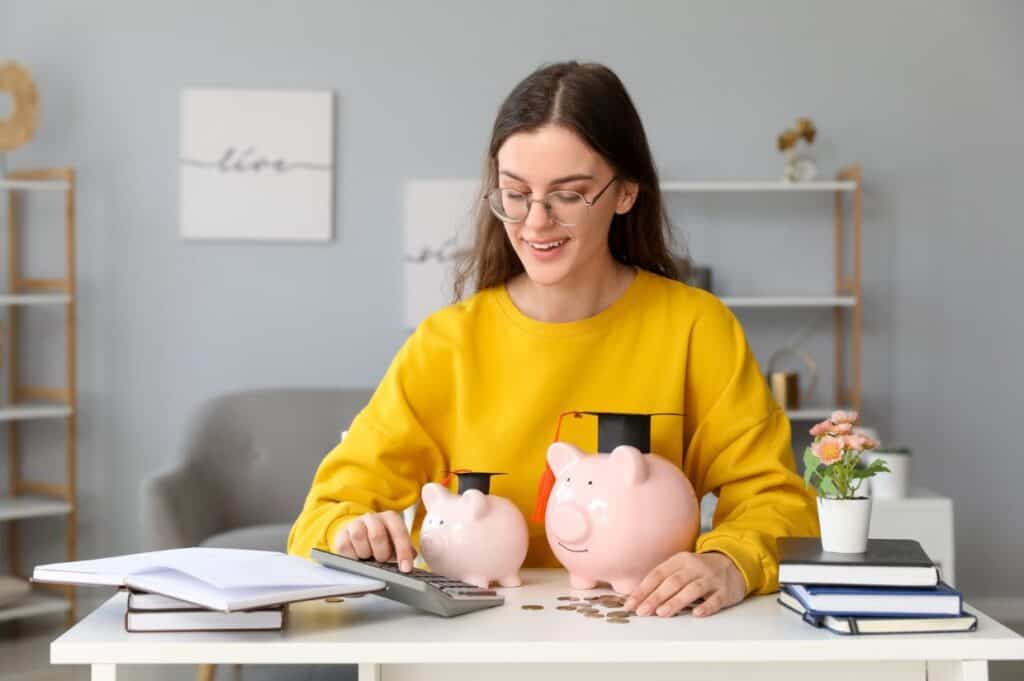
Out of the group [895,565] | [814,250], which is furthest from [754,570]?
[814,250]

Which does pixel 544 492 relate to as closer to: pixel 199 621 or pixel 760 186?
pixel 199 621

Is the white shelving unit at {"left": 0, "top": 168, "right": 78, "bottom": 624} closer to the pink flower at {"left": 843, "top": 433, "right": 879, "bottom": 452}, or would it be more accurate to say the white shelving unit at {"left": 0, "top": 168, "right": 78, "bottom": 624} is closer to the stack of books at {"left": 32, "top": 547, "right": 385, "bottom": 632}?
the stack of books at {"left": 32, "top": 547, "right": 385, "bottom": 632}

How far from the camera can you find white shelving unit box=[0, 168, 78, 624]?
4.14 meters

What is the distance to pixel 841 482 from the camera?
4.26ft

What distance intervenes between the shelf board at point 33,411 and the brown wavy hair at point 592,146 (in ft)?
8.50

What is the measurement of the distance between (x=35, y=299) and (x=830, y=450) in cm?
327

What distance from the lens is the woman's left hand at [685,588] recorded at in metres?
1.25

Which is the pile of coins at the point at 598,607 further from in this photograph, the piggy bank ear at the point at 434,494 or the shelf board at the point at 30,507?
the shelf board at the point at 30,507

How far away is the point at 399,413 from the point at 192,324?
114 inches

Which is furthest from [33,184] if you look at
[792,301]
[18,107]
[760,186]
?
[792,301]

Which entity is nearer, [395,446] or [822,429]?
[822,429]

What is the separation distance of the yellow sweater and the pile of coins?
297 mm

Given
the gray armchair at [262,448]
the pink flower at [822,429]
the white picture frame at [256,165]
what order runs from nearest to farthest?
the pink flower at [822,429]
the gray armchair at [262,448]
the white picture frame at [256,165]

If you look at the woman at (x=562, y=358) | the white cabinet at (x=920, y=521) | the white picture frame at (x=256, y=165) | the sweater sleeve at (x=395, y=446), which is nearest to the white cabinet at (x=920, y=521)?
the white cabinet at (x=920, y=521)
